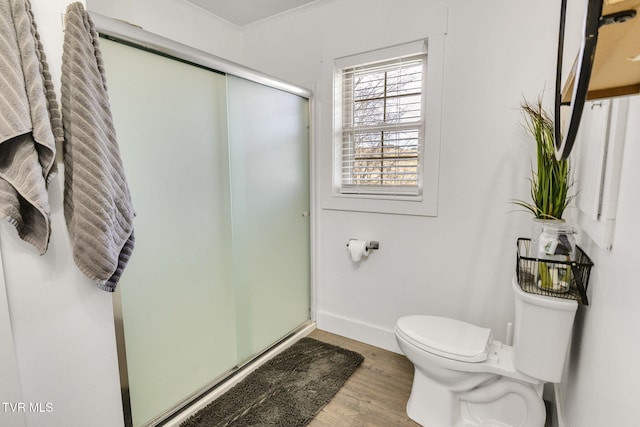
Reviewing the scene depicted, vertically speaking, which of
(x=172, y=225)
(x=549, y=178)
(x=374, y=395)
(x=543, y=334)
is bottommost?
(x=374, y=395)

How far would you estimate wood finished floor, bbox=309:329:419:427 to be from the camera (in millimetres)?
1576

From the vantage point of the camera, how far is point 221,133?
1689 millimetres

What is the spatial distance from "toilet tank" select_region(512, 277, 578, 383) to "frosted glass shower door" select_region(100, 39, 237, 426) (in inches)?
57.2

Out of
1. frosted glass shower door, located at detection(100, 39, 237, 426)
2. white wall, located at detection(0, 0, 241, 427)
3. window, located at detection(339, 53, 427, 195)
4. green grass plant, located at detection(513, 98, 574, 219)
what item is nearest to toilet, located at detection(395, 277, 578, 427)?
green grass plant, located at detection(513, 98, 574, 219)

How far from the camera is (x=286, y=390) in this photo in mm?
1762

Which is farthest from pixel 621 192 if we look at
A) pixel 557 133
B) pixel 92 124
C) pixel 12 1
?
pixel 12 1

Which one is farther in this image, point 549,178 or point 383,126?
point 383,126

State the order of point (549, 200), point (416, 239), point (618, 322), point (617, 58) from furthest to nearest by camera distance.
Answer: point (416, 239)
point (549, 200)
point (618, 322)
point (617, 58)

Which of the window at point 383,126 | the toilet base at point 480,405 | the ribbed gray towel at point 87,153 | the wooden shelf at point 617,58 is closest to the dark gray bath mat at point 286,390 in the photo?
the toilet base at point 480,405

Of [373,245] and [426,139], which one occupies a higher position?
[426,139]

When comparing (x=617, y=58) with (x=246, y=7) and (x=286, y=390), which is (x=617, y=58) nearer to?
(x=286, y=390)

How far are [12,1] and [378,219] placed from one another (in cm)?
189

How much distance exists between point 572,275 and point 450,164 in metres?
0.85

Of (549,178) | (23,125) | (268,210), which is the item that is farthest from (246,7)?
(549,178)
